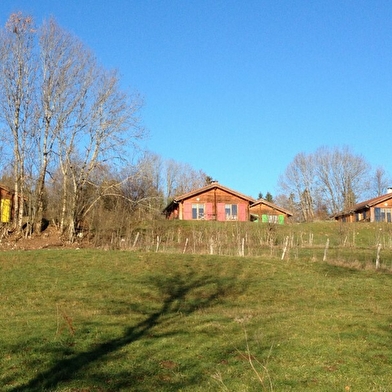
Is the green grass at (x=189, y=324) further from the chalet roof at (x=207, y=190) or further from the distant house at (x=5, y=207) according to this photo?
the chalet roof at (x=207, y=190)

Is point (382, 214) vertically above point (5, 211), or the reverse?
point (382, 214)

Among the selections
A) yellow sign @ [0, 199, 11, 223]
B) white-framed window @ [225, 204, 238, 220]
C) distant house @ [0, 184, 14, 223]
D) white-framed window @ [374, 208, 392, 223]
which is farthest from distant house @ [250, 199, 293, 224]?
yellow sign @ [0, 199, 11, 223]

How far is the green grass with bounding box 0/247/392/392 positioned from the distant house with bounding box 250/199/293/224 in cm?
3619

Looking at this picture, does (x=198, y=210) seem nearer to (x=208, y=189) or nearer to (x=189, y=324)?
(x=208, y=189)

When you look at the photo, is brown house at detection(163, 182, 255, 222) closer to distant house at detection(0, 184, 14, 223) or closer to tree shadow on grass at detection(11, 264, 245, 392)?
distant house at detection(0, 184, 14, 223)

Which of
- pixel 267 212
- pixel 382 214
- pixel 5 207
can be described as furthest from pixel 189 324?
pixel 382 214

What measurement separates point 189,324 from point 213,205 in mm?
41806

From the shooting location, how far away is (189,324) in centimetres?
1237

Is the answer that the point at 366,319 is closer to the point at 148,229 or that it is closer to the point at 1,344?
Result: the point at 1,344

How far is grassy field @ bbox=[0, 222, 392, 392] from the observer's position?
7.87m

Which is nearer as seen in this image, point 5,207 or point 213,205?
point 5,207

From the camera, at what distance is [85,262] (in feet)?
74.0

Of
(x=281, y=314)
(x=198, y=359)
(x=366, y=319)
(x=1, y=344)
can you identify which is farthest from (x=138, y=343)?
(x=366, y=319)

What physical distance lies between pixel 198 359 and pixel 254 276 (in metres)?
12.8
